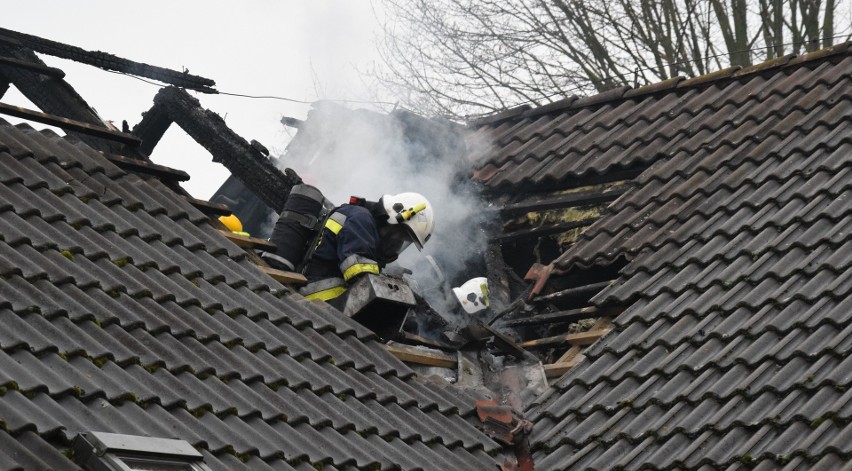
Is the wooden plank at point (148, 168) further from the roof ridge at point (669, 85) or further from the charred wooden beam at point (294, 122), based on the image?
the charred wooden beam at point (294, 122)

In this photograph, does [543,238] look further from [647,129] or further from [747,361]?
[747,361]

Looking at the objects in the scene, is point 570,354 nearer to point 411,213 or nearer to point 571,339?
point 571,339

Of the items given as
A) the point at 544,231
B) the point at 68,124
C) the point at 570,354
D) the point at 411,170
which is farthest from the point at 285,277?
the point at 411,170

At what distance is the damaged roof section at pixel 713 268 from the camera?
273 inches

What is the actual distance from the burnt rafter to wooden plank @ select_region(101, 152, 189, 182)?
1.94 m

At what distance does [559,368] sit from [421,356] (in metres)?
0.90

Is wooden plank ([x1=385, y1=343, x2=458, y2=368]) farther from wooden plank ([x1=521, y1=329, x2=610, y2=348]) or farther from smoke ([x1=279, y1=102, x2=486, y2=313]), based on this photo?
smoke ([x1=279, y1=102, x2=486, y2=313])

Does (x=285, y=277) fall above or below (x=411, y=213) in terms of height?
below

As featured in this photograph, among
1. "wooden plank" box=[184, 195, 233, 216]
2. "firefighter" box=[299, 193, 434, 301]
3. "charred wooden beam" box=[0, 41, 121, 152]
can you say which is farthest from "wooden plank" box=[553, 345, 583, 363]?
"charred wooden beam" box=[0, 41, 121, 152]

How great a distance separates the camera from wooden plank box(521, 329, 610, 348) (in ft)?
28.6

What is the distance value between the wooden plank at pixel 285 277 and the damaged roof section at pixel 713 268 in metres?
1.74

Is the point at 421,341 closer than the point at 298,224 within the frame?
Yes

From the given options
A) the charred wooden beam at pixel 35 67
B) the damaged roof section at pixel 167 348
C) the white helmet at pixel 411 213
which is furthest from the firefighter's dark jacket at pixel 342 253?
the charred wooden beam at pixel 35 67

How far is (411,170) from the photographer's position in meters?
12.6
